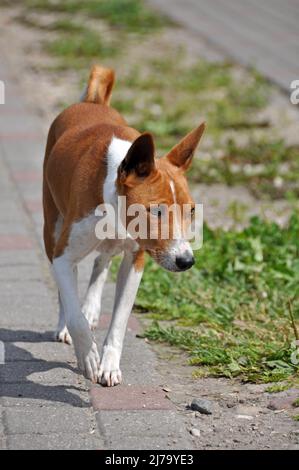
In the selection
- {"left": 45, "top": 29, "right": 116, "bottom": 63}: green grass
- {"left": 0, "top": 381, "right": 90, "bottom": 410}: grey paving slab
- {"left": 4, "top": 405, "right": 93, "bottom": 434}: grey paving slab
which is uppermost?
{"left": 4, "top": 405, "right": 93, "bottom": 434}: grey paving slab

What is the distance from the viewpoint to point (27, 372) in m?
4.70

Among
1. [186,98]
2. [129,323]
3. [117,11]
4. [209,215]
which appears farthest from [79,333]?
[117,11]

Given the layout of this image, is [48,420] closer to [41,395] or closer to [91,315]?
[41,395]

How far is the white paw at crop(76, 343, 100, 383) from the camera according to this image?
450cm

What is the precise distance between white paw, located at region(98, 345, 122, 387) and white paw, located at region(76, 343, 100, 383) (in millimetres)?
39

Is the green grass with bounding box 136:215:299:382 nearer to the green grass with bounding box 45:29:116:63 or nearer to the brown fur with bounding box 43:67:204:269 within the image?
the brown fur with bounding box 43:67:204:269

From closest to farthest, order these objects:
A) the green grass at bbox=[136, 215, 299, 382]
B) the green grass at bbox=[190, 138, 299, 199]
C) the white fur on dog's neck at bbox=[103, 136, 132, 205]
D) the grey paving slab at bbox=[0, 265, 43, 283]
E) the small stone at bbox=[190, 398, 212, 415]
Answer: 1. the small stone at bbox=[190, 398, 212, 415]
2. the white fur on dog's neck at bbox=[103, 136, 132, 205]
3. the green grass at bbox=[136, 215, 299, 382]
4. the grey paving slab at bbox=[0, 265, 43, 283]
5. the green grass at bbox=[190, 138, 299, 199]

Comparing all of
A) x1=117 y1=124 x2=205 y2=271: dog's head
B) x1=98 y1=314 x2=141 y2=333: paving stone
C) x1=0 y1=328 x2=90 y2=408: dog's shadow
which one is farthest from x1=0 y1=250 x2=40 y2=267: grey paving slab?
x1=117 y1=124 x2=205 y2=271: dog's head

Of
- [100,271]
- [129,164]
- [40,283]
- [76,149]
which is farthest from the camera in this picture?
[40,283]
